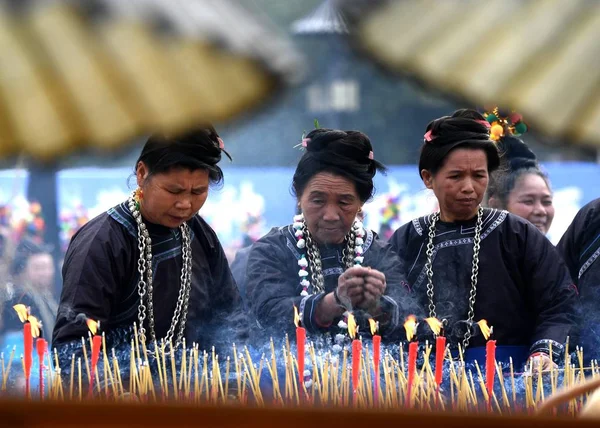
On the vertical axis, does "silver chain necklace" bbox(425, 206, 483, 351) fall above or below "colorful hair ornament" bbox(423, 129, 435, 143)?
below

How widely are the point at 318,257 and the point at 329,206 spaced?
19cm

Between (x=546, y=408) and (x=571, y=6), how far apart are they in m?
0.86

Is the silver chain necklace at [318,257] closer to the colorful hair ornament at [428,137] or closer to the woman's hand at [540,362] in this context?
the colorful hair ornament at [428,137]

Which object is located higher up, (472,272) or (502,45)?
(502,45)

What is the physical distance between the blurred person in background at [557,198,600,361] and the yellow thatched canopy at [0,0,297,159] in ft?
6.92

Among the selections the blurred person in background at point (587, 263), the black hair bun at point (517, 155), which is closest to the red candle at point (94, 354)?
the blurred person in background at point (587, 263)

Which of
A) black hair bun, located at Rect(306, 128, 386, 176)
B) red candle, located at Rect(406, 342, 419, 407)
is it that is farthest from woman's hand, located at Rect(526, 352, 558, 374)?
black hair bun, located at Rect(306, 128, 386, 176)

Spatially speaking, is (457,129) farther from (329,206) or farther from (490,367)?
(490,367)

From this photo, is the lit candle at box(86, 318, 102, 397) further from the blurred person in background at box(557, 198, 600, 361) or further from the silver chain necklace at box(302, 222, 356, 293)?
the blurred person in background at box(557, 198, 600, 361)

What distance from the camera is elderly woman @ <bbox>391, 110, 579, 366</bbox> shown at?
3.45m

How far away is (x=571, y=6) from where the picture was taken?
1.98 m

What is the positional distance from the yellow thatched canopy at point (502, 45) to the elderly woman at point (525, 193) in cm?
232

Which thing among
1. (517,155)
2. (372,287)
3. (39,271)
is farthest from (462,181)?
(39,271)

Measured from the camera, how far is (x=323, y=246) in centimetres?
343
